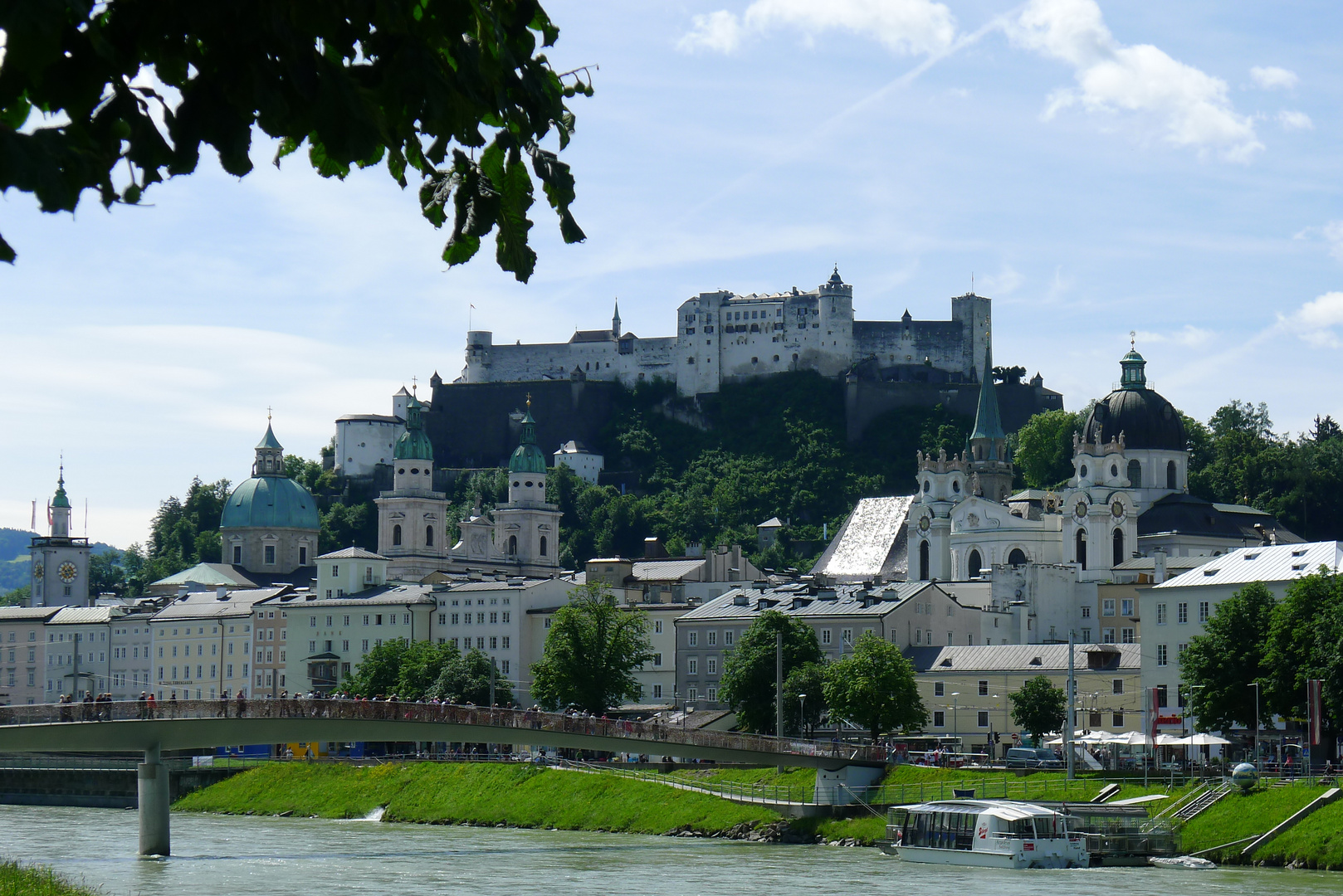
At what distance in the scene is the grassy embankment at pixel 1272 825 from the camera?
143 feet

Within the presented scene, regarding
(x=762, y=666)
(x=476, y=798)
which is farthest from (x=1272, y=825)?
(x=476, y=798)

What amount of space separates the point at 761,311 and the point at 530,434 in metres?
30.4

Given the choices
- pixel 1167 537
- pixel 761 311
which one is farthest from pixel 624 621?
pixel 761 311

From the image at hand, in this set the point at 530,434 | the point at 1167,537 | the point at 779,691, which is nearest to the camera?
the point at 779,691

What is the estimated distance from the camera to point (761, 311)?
16362 centimetres

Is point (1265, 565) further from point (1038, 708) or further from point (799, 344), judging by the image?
point (799, 344)

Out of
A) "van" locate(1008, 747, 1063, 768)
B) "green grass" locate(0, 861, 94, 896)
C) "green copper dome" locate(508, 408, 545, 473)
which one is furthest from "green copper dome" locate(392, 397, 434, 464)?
"green grass" locate(0, 861, 94, 896)

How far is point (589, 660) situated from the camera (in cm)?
7688

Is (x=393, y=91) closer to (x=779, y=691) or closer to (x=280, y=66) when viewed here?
(x=280, y=66)

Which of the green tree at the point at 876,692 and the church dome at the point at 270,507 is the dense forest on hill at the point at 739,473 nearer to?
the church dome at the point at 270,507

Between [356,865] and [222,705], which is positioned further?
[222,705]

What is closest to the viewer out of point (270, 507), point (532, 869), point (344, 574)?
point (532, 869)

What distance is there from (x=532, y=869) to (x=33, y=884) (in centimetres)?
1717

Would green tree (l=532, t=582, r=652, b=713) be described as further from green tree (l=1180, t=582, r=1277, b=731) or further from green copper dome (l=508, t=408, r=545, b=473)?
green copper dome (l=508, t=408, r=545, b=473)
